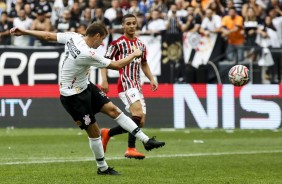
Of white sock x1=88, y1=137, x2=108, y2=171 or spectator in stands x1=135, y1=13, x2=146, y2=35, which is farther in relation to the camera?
spectator in stands x1=135, y1=13, x2=146, y2=35

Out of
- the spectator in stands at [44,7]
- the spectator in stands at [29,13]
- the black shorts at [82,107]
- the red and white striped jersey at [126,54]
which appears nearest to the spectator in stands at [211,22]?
the spectator in stands at [44,7]

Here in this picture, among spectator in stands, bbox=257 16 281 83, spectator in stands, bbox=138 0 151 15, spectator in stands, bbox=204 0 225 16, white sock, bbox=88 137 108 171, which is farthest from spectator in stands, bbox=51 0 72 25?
white sock, bbox=88 137 108 171

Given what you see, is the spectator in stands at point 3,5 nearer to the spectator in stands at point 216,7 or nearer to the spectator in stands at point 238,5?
the spectator in stands at point 216,7

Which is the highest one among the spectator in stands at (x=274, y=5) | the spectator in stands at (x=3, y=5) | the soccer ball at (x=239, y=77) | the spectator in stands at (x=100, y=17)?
the spectator in stands at (x=3, y=5)

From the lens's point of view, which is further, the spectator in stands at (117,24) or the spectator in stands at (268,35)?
the spectator in stands at (268,35)

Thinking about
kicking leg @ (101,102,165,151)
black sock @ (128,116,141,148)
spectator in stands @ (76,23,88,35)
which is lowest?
black sock @ (128,116,141,148)

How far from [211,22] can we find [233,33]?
76cm

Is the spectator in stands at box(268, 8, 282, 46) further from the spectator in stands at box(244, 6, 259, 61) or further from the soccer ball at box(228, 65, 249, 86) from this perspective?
the soccer ball at box(228, 65, 249, 86)

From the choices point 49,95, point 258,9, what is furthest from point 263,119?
point 49,95

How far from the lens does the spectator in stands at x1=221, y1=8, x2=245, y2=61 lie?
2328 centimetres

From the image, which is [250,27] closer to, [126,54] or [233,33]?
[233,33]

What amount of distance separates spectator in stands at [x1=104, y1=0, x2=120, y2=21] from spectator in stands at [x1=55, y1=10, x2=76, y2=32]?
1.20 meters

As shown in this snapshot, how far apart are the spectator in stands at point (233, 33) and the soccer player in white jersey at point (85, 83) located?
1157cm

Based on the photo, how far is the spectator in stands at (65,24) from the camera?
24.6 metres
